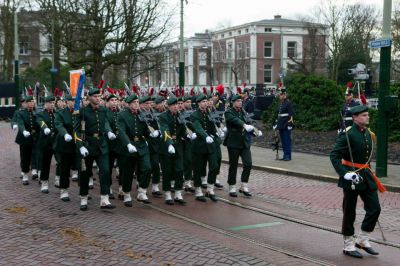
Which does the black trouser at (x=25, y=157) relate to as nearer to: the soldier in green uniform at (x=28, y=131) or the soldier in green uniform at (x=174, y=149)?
the soldier in green uniform at (x=28, y=131)

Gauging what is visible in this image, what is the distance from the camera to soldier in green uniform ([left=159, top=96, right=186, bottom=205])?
1021 centimetres

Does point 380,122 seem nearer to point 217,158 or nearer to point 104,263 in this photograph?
point 217,158

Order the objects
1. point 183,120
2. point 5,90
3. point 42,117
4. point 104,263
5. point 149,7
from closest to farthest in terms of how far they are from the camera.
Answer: point 104,263
point 183,120
point 42,117
point 149,7
point 5,90

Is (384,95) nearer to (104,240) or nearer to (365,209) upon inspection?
(365,209)

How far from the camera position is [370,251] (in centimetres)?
700

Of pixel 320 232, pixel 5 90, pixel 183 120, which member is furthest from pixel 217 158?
pixel 5 90

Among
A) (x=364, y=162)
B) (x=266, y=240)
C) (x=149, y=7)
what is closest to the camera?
(x=364, y=162)

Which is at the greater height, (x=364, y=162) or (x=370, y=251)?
(x=364, y=162)

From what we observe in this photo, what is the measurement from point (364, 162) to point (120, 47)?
883 inches

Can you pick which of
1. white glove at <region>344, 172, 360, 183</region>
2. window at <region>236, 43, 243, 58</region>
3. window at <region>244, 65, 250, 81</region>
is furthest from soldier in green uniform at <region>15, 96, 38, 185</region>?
window at <region>236, 43, 243, 58</region>

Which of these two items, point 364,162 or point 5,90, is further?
point 5,90

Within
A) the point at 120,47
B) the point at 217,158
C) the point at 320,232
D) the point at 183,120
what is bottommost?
the point at 320,232

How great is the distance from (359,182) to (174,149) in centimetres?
402

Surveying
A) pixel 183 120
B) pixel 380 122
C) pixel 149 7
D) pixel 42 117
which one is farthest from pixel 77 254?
pixel 149 7
